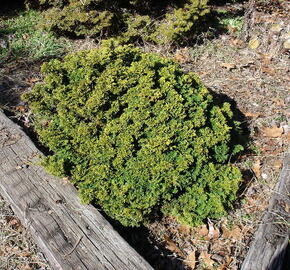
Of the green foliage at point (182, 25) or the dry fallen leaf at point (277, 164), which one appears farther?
the green foliage at point (182, 25)

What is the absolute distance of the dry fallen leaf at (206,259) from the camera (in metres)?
2.65

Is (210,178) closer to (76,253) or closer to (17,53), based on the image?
(76,253)

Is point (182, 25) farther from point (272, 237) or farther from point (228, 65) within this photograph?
point (272, 237)

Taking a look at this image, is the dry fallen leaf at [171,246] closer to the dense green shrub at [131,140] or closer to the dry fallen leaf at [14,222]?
the dense green shrub at [131,140]

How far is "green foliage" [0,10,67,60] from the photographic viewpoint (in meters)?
5.25

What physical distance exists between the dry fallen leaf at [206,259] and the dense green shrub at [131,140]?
0.88 ft

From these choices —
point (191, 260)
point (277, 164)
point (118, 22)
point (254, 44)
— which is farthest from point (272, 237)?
point (118, 22)

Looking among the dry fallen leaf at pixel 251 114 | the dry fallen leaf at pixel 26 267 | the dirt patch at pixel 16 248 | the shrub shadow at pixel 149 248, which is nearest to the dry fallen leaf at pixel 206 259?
the shrub shadow at pixel 149 248

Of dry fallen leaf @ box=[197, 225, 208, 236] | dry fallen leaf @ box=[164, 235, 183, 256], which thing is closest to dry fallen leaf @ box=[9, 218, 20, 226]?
dry fallen leaf @ box=[164, 235, 183, 256]

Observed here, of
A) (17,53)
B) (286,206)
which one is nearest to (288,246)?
(286,206)

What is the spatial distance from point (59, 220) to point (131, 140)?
2.64 ft

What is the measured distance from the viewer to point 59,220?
2.66 metres

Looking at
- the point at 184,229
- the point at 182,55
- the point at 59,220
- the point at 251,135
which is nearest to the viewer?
the point at 59,220

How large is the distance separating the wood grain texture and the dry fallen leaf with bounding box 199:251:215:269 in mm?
281
